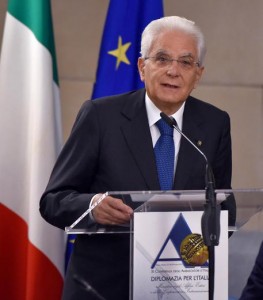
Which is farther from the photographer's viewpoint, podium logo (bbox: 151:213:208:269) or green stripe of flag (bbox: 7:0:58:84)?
green stripe of flag (bbox: 7:0:58:84)

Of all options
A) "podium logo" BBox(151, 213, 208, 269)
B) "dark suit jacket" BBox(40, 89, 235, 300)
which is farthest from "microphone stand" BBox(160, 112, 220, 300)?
"dark suit jacket" BBox(40, 89, 235, 300)

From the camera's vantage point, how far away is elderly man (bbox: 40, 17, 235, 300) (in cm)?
260

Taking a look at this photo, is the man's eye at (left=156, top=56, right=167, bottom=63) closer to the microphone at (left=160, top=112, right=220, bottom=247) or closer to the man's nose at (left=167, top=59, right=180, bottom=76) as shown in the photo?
the man's nose at (left=167, top=59, right=180, bottom=76)

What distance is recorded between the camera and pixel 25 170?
4.06m

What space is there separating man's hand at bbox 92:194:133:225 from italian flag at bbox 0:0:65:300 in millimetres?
1746

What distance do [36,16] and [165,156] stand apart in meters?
1.80

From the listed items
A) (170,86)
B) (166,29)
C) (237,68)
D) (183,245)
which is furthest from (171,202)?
(237,68)

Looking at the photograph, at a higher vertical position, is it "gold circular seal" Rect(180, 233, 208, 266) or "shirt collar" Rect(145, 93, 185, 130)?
"shirt collar" Rect(145, 93, 185, 130)

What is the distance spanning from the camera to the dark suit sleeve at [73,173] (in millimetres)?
2605

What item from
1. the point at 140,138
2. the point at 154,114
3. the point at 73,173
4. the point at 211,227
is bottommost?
the point at 211,227

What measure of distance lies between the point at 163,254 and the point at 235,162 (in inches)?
108

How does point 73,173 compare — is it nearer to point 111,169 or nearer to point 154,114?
point 111,169

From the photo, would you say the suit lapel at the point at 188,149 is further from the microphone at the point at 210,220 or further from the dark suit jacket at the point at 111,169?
the microphone at the point at 210,220

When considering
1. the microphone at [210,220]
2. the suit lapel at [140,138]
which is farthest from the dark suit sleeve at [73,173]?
the microphone at [210,220]
